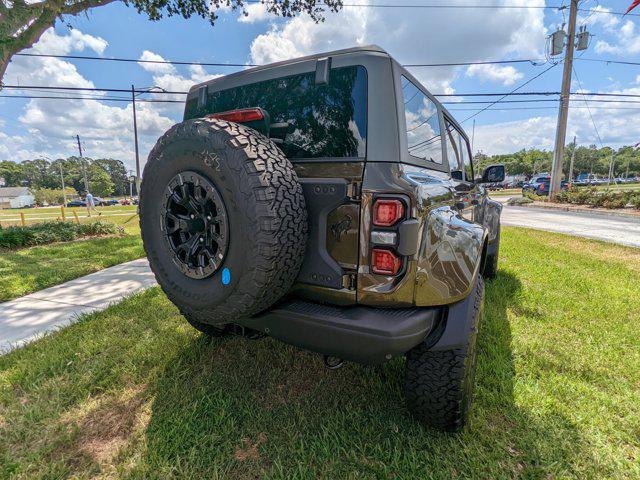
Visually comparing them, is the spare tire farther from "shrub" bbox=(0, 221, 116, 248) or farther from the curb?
the curb

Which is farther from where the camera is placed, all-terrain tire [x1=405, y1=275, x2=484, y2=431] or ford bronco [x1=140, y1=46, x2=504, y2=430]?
all-terrain tire [x1=405, y1=275, x2=484, y2=431]

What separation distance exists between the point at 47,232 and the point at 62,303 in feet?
18.9

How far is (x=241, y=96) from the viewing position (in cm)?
212

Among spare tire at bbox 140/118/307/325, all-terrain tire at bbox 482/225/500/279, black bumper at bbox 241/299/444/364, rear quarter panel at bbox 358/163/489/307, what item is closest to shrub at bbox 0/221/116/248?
spare tire at bbox 140/118/307/325

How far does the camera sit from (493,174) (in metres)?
3.47

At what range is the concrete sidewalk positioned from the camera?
10.1 ft

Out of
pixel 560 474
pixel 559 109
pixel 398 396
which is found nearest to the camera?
pixel 560 474

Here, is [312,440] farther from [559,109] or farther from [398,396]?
[559,109]

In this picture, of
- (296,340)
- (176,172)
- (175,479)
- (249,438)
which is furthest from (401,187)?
(175,479)

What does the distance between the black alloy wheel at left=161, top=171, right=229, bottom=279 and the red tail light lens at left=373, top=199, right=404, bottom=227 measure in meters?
0.70

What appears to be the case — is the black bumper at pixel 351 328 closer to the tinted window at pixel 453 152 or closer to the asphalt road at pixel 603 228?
the tinted window at pixel 453 152

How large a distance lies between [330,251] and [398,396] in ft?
3.81

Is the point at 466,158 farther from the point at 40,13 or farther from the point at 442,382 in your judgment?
the point at 40,13

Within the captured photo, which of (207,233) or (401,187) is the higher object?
(401,187)
